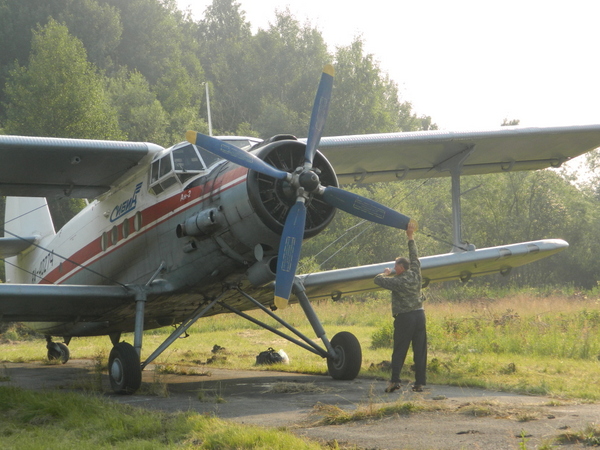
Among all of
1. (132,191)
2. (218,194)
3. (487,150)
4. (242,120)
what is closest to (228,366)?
(132,191)

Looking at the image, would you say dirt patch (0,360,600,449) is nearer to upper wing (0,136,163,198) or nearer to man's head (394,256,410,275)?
man's head (394,256,410,275)

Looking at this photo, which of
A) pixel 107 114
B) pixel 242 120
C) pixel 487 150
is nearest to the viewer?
pixel 487 150

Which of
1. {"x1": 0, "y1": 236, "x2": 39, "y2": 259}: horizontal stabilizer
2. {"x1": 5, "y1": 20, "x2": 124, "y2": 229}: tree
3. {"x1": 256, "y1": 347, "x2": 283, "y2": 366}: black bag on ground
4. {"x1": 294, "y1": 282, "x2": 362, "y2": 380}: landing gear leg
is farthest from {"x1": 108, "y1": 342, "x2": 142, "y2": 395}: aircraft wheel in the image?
{"x1": 5, "y1": 20, "x2": 124, "y2": 229}: tree

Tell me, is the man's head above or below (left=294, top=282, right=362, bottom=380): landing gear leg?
above

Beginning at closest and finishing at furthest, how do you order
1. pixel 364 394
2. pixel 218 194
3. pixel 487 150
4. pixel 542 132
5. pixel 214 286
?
1. pixel 364 394
2. pixel 218 194
3. pixel 214 286
4. pixel 542 132
5. pixel 487 150

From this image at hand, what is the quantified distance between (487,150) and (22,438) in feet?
31.3

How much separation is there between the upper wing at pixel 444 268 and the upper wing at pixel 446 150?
1.83 meters

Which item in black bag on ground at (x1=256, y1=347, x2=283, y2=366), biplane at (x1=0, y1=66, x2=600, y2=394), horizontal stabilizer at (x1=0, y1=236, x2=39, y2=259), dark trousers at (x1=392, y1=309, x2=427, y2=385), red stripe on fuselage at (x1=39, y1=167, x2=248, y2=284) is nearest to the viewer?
dark trousers at (x1=392, y1=309, x2=427, y2=385)

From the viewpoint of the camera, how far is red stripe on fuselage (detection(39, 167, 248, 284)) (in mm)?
8667

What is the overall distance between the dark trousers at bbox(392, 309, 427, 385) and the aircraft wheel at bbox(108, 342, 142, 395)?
333 centimetres

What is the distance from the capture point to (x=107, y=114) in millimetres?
41125

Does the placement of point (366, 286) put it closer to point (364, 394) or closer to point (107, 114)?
point (364, 394)

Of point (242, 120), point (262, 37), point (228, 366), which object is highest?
point (262, 37)

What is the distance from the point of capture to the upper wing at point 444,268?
436 inches
